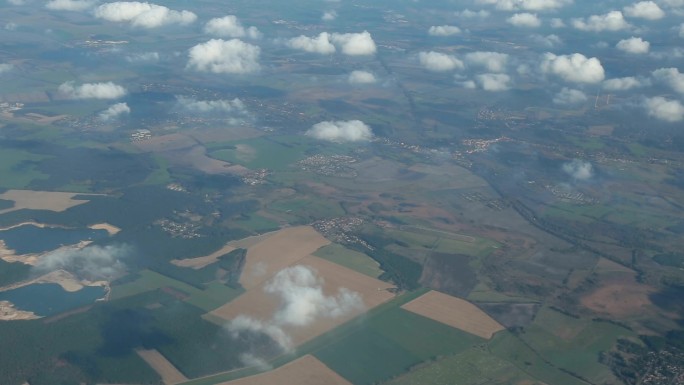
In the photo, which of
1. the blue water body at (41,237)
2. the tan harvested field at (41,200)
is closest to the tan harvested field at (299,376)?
the blue water body at (41,237)

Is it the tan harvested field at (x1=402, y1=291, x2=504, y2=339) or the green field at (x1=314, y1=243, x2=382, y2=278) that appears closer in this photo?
the tan harvested field at (x1=402, y1=291, x2=504, y2=339)

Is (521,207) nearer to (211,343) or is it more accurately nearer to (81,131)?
(211,343)

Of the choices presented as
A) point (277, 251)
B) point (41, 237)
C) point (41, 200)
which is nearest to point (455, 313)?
point (277, 251)

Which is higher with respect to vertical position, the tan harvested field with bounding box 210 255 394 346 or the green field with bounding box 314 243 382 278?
the green field with bounding box 314 243 382 278

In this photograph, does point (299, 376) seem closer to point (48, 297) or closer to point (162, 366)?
point (162, 366)

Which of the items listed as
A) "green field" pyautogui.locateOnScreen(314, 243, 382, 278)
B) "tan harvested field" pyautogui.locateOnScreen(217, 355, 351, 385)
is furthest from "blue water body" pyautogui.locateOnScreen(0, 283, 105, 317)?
"green field" pyautogui.locateOnScreen(314, 243, 382, 278)

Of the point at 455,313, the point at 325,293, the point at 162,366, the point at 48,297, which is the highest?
the point at 325,293

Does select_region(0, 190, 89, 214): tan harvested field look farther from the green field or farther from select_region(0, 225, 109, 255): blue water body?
the green field
